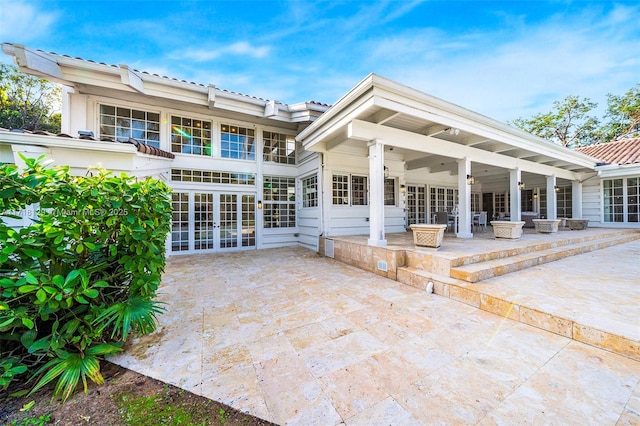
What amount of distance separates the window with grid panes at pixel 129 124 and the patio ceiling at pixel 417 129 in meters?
4.35

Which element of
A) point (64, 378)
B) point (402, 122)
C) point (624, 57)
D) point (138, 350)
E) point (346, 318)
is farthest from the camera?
point (624, 57)

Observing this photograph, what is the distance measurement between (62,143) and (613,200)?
1673 centimetres

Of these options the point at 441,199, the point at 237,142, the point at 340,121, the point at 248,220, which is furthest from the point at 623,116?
the point at 248,220

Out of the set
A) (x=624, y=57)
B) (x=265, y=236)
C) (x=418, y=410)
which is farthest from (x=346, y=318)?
(x=624, y=57)

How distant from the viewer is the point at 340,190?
7.17 m

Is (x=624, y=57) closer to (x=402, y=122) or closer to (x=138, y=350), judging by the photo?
(x=402, y=122)

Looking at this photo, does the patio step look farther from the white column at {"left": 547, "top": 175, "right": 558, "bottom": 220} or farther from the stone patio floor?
the white column at {"left": 547, "top": 175, "right": 558, "bottom": 220}

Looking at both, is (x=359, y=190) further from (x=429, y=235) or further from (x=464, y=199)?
(x=429, y=235)

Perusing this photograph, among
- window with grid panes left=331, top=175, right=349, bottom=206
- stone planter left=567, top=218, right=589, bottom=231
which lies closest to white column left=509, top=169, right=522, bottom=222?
stone planter left=567, top=218, right=589, bottom=231

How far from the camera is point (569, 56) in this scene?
7.35 m

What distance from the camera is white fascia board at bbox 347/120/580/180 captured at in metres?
4.80

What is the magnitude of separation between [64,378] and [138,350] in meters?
0.60

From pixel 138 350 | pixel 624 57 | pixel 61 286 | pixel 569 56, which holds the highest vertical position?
pixel 624 57

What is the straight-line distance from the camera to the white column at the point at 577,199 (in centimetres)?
992
